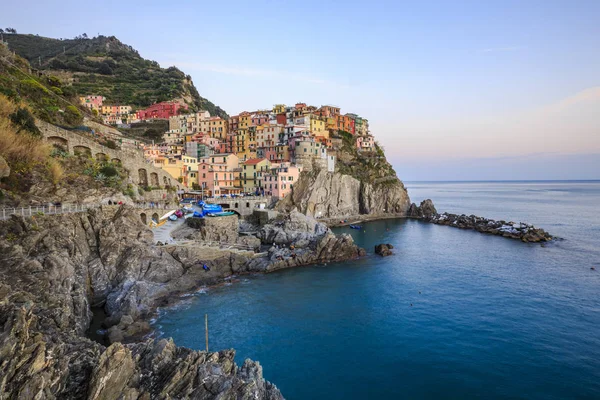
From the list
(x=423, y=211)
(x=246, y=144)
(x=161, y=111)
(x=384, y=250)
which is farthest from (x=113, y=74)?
(x=384, y=250)

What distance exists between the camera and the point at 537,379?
18.4 metres

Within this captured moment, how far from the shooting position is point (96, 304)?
25469 mm

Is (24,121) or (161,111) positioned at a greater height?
(161,111)

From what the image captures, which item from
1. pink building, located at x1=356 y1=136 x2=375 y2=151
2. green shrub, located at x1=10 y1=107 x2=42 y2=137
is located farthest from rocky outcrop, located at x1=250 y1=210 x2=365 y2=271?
pink building, located at x1=356 y1=136 x2=375 y2=151

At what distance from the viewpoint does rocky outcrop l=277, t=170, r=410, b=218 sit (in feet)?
214

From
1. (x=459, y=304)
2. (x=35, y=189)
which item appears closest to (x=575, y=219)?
(x=459, y=304)

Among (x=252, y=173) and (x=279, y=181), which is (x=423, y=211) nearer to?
(x=279, y=181)

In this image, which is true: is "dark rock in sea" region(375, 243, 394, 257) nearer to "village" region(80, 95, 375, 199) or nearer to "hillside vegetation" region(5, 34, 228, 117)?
"village" region(80, 95, 375, 199)

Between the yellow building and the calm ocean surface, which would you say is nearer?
the calm ocean surface

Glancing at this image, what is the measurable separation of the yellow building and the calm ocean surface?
31654 mm

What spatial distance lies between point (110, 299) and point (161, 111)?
268 ft

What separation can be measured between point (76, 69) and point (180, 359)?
136 meters

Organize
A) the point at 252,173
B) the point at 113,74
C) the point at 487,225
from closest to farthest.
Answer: the point at 487,225, the point at 252,173, the point at 113,74

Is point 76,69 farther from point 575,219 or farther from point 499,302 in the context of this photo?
point 575,219
